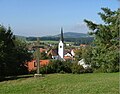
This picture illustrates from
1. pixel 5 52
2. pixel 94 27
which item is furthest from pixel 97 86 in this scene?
pixel 5 52

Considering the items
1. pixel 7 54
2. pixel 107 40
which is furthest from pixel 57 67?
pixel 107 40

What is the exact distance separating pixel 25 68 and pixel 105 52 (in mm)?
12978

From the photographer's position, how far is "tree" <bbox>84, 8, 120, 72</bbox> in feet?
64.1

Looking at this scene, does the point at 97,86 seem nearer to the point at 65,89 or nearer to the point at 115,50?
the point at 65,89

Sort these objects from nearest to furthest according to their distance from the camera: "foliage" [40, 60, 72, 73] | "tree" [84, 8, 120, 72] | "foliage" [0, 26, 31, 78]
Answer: "tree" [84, 8, 120, 72] < "foliage" [0, 26, 31, 78] < "foliage" [40, 60, 72, 73]

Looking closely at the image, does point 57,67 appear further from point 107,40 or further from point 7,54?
point 107,40

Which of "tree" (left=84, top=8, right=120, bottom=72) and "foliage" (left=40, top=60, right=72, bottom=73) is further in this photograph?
"foliage" (left=40, top=60, right=72, bottom=73)

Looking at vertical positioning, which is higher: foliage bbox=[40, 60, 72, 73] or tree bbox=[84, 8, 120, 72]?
tree bbox=[84, 8, 120, 72]

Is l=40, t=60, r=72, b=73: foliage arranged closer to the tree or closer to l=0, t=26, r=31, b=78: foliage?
l=0, t=26, r=31, b=78: foliage

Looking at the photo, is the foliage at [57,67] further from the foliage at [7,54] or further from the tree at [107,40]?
the tree at [107,40]

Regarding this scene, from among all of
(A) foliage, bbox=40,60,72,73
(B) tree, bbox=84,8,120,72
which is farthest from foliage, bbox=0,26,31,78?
(B) tree, bbox=84,8,120,72

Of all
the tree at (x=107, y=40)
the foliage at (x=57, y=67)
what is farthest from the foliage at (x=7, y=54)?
the tree at (x=107, y=40)

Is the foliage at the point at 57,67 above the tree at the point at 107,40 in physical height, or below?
below

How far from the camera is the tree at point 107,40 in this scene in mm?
19531
